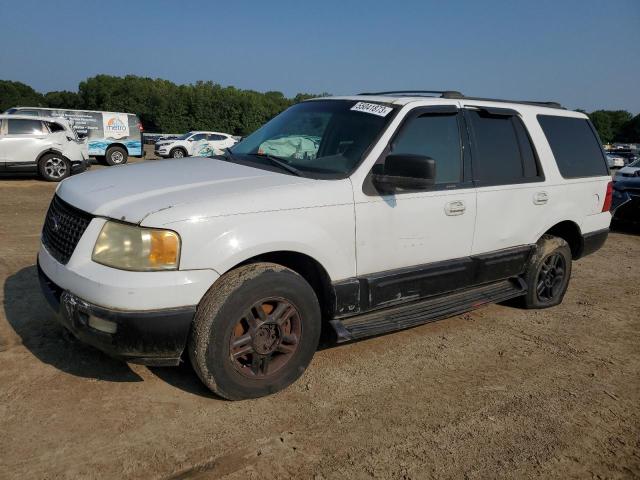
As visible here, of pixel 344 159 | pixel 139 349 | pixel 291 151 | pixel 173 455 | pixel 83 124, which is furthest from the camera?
pixel 83 124

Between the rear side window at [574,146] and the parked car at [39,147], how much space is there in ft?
40.9

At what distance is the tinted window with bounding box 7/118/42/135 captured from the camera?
12.9 m

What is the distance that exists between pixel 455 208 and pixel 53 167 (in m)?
12.7

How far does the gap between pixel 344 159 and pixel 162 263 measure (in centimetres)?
143

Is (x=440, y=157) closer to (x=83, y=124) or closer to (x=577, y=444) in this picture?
(x=577, y=444)

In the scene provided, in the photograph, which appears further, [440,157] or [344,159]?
[440,157]

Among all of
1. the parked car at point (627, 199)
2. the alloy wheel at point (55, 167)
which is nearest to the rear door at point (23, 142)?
the alloy wheel at point (55, 167)

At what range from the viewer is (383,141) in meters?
3.44

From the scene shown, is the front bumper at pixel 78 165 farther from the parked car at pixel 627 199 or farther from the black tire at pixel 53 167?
the parked car at pixel 627 199

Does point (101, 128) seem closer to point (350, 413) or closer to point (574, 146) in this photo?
point (574, 146)

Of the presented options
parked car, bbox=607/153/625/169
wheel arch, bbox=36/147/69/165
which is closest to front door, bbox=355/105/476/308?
wheel arch, bbox=36/147/69/165

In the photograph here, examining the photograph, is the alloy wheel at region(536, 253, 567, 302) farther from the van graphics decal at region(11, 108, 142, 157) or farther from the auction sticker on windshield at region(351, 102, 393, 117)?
the van graphics decal at region(11, 108, 142, 157)

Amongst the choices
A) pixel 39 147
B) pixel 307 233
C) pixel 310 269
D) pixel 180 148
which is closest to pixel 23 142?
pixel 39 147

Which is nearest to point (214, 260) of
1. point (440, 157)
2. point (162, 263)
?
point (162, 263)
